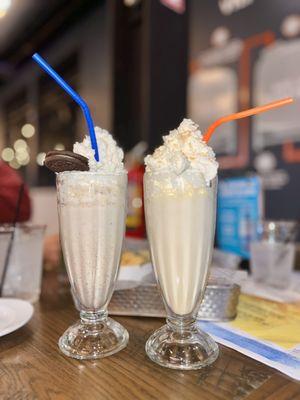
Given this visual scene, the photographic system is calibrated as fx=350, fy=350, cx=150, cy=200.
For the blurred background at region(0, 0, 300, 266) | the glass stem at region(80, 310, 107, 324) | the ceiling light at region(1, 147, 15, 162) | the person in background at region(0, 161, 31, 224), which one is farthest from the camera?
the ceiling light at region(1, 147, 15, 162)

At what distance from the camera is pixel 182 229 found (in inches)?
26.3

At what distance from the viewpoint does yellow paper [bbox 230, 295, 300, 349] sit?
28.6 inches

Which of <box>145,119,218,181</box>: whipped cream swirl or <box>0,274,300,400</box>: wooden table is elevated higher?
<box>145,119,218,181</box>: whipped cream swirl

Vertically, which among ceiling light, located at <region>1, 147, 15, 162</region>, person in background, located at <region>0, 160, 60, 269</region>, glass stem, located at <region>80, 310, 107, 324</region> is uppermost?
ceiling light, located at <region>1, 147, 15, 162</region>

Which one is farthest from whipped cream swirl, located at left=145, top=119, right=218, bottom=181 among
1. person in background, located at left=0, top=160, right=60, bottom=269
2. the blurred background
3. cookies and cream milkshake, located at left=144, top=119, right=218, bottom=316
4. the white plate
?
the blurred background

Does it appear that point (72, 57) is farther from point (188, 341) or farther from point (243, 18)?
point (188, 341)

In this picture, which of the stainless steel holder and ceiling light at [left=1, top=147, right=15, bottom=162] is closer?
the stainless steel holder

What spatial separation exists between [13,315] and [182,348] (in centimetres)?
41

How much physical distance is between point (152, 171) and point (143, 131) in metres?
2.19

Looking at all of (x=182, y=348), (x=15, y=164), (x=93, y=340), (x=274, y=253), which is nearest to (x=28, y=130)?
(x=15, y=164)

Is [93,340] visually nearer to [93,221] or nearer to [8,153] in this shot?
[93,221]

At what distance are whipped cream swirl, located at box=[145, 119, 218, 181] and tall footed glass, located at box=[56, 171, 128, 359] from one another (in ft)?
0.30

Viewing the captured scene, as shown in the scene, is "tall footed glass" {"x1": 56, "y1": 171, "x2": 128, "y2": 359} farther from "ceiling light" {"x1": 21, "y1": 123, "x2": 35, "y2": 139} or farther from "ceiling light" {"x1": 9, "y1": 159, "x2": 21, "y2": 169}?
"ceiling light" {"x1": 9, "y1": 159, "x2": 21, "y2": 169}

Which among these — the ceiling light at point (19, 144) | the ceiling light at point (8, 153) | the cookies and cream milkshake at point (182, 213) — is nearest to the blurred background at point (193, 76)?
the cookies and cream milkshake at point (182, 213)
